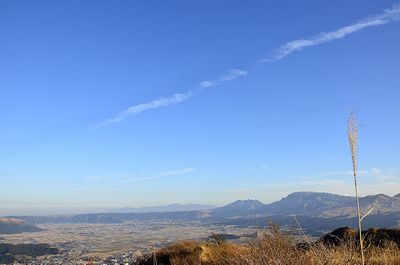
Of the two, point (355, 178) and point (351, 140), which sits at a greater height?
point (351, 140)

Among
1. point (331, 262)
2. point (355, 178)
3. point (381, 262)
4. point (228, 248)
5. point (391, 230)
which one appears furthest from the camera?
point (391, 230)

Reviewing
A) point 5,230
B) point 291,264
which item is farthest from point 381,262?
point 5,230

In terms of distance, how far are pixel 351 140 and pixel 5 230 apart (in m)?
212

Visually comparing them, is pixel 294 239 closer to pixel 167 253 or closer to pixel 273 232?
pixel 273 232

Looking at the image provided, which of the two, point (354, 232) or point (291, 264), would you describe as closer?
point (291, 264)

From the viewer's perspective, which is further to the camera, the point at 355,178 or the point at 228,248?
the point at 228,248

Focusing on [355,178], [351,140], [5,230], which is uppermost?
[351,140]

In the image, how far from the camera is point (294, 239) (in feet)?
35.5

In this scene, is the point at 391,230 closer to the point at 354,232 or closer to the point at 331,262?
the point at 354,232

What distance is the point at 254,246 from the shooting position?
10773 millimetres

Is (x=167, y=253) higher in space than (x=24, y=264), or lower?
lower

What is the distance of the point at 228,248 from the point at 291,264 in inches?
457

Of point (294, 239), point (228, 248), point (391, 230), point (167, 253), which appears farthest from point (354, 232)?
point (294, 239)

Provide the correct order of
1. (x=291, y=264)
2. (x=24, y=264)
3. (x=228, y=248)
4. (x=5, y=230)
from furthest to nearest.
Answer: (x=5, y=230)
(x=228, y=248)
(x=24, y=264)
(x=291, y=264)
